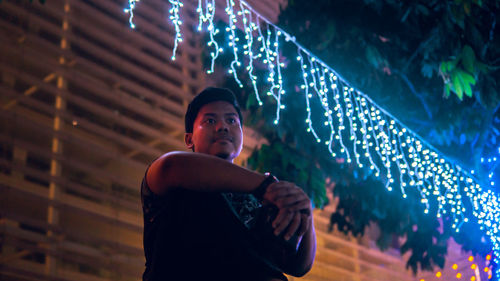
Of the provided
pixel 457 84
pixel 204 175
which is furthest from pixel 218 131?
pixel 457 84

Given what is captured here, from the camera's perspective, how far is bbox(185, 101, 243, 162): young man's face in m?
1.43

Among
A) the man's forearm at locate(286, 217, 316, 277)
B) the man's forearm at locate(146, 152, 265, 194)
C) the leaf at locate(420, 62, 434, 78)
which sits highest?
the leaf at locate(420, 62, 434, 78)

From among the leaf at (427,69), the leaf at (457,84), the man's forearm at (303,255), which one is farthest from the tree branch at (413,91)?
the man's forearm at (303,255)

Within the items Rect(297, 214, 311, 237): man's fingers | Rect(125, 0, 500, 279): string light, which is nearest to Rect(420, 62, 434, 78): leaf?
Rect(125, 0, 500, 279): string light

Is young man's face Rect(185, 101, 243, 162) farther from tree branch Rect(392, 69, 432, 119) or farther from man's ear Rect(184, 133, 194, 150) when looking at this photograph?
tree branch Rect(392, 69, 432, 119)

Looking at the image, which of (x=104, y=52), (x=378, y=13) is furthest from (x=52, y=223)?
(x=378, y=13)

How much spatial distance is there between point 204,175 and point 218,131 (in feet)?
1.03

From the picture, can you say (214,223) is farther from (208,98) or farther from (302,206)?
(208,98)

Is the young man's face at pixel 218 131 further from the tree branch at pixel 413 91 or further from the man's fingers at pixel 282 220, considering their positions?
the tree branch at pixel 413 91

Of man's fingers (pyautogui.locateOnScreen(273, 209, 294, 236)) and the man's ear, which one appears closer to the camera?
man's fingers (pyautogui.locateOnScreen(273, 209, 294, 236))

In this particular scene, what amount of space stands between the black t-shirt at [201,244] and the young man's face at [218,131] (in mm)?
247

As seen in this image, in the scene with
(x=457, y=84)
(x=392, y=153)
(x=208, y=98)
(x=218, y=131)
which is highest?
(x=392, y=153)

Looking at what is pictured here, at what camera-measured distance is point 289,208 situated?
112cm

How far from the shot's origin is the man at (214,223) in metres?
1.12
